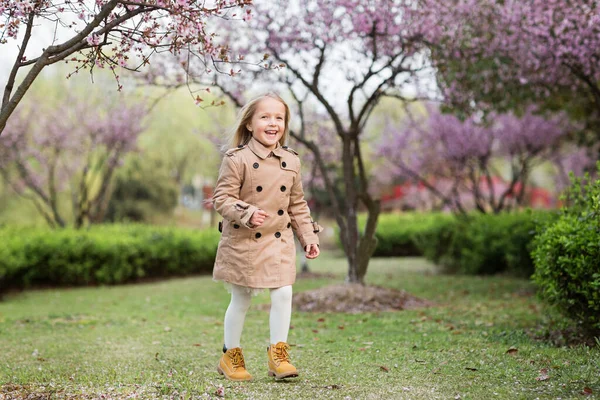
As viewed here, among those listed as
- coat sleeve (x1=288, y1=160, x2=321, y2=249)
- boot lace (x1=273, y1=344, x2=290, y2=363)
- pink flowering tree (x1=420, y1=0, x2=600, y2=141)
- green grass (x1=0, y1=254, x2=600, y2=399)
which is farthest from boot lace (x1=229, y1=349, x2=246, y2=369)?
pink flowering tree (x1=420, y1=0, x2=600, y2=141)

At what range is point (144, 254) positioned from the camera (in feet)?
39.2

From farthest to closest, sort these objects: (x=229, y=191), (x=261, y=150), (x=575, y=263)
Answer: (x=575, y=263) → (x=261, y=150) → (x=229, y=191)

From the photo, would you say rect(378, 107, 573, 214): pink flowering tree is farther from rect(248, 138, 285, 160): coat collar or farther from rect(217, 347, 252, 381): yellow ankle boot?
rect(217, 347, 252, 381): yellow ankle boot

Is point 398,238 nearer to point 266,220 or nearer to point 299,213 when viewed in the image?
point 299,213

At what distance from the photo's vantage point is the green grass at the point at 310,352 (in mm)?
3369

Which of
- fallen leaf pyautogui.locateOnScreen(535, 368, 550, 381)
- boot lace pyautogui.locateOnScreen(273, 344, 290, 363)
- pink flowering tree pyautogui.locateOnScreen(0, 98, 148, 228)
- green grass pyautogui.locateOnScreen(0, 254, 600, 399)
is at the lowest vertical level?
green grass pyautogui.locateOnScreen(0, 254, 600, 399)

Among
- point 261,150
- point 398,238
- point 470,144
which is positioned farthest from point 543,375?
point 398,238

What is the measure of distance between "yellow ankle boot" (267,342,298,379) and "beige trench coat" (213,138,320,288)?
36 centimetres

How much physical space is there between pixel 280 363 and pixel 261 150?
1.21 meters

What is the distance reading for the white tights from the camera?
3541mm

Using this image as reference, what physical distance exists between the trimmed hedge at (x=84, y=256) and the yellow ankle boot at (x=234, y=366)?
760 cm

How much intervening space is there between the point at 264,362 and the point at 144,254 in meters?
8.10

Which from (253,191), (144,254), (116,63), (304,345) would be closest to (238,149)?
(253,191)

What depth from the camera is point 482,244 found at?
11133 mm
